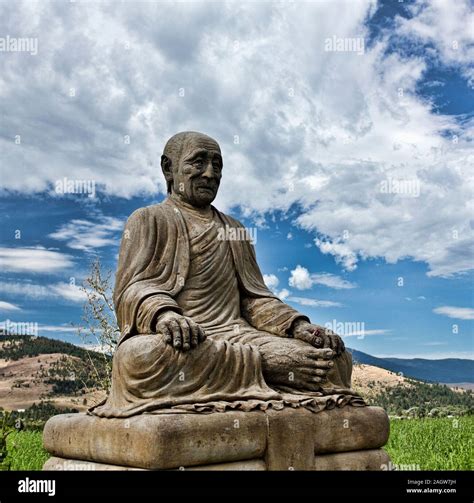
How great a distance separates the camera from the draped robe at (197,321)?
5.53 m

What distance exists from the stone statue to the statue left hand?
0.01 m

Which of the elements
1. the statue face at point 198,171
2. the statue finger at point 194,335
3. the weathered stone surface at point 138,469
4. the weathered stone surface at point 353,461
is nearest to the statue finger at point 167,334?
the statue finger at point 194,335

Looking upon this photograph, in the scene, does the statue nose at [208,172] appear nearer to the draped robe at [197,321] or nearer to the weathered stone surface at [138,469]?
the draped robe at [197,321]

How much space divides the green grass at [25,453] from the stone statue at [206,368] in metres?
1.99

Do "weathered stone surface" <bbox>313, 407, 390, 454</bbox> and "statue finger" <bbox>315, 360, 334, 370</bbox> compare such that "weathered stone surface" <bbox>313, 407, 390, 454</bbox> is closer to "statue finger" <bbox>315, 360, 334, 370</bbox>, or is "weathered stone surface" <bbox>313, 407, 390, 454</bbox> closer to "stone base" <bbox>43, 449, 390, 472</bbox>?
"stone base" <bbox>43, 449, 390, 472</bbox>

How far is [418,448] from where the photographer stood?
9859 millimetres

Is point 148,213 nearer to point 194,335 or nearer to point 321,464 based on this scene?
point 194,335

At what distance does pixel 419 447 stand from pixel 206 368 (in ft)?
17.8

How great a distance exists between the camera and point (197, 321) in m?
6.62

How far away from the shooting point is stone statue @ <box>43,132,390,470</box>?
5.36 metres

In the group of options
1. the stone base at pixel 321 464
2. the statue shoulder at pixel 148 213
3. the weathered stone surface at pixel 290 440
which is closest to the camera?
the stone base at pixel 321 464

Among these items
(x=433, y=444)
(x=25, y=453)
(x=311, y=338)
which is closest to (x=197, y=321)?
(x=311, y=338)
